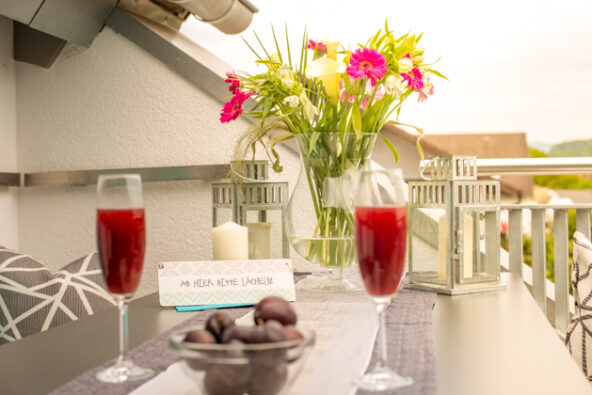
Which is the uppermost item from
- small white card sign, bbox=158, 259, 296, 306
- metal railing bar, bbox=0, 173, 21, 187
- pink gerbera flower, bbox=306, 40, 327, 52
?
pink gerbera flower, bbox=306, 40, 327, 52

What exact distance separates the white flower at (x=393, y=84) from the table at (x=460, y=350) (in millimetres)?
398

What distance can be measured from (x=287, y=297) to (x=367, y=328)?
253mm

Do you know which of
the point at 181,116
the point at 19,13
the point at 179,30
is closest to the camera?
the point at 19,13

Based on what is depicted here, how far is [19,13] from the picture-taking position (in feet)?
5.93

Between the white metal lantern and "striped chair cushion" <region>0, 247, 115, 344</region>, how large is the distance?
0.74 metres

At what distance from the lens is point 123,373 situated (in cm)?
62

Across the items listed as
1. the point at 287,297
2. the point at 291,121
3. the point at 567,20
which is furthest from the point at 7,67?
the point at 567,20

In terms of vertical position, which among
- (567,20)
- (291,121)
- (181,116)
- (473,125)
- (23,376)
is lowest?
(23,376)

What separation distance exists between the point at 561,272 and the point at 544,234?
142 millimetres

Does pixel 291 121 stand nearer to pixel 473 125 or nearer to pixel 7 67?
pixel 7 67

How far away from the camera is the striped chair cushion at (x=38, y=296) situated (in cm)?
125

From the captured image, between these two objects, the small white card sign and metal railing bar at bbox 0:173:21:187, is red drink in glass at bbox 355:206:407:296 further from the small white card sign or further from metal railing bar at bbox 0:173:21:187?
metal railing bar at bbox 0:173:21:187

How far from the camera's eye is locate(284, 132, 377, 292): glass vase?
1.09 meters

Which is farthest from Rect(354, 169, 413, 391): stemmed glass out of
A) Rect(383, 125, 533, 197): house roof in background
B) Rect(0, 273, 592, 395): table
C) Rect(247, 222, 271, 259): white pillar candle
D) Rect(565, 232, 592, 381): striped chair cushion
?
Rect(383, 125, 533, 197): house roof in background
